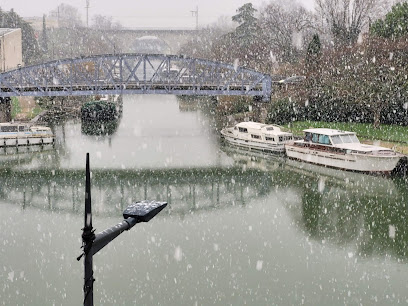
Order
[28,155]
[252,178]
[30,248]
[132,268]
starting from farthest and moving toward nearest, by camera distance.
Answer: [28,155]
[252,178]
[30,248]
[132,268]

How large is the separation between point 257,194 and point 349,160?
667 centimetres

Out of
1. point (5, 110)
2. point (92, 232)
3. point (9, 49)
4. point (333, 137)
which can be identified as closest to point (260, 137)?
point (333, 137)

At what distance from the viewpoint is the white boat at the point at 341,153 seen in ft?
92.7

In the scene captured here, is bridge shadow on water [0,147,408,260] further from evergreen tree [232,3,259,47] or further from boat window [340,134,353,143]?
evergreen tree [232,3,259,47]

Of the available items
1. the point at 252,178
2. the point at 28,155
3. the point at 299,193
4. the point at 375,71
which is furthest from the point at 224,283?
the point at 375,71

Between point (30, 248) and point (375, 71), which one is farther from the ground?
point (375, 71)

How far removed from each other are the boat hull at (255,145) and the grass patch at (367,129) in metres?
3.93

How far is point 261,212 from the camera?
23000 mm

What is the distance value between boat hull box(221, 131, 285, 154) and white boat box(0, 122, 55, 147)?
498 inches

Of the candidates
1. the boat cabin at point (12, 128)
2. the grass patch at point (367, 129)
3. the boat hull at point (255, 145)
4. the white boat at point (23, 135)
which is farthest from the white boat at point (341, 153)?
the boat cabin at point (12, 128)

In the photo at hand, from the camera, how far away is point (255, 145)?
120 ft

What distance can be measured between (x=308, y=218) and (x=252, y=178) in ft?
23.5

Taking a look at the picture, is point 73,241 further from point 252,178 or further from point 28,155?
point 28,155

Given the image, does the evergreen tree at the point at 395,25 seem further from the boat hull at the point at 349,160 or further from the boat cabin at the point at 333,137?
the boat hull at the point at 349,160
